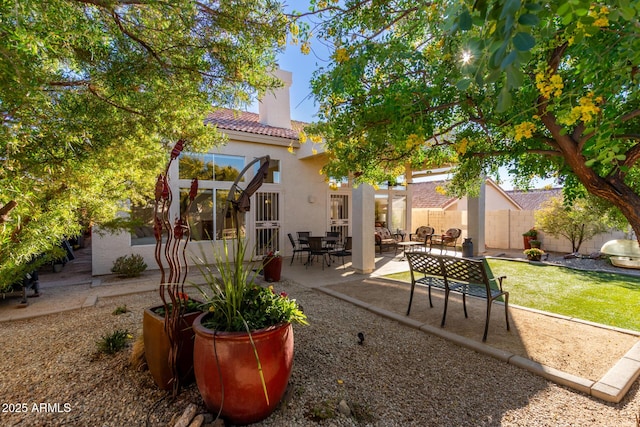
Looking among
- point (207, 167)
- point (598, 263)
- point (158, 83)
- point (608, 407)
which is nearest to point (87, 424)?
point (158, 83)

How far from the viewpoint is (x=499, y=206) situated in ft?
84.4

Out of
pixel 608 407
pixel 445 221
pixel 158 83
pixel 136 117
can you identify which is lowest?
pixel 608 407

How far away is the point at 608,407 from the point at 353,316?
2903mm

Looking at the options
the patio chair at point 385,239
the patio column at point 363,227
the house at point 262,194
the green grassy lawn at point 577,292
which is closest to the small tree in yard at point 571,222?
the green grassy lawn at point 577,292

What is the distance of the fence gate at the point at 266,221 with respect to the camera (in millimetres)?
9883

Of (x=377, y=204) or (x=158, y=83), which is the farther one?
(x=377, y=204)

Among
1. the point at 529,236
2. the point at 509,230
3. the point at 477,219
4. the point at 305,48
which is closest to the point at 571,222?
the point at 529,236

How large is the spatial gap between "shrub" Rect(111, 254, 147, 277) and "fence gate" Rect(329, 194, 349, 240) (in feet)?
21.5

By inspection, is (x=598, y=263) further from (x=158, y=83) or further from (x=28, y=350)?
(x=28, y=350)

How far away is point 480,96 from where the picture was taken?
2.83 meters

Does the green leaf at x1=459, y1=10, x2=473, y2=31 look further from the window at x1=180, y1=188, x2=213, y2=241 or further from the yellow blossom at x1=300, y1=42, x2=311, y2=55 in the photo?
the window at x1=180, y1=188, x2=213, y2=241

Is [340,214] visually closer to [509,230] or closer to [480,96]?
[509,230]

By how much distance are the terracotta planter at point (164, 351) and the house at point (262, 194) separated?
14.9 ft

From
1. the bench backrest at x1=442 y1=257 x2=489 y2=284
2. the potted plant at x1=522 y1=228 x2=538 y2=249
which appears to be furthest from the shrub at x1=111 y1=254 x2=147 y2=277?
the potted plant at x1=522 y1=228 x2=538 y2=249
